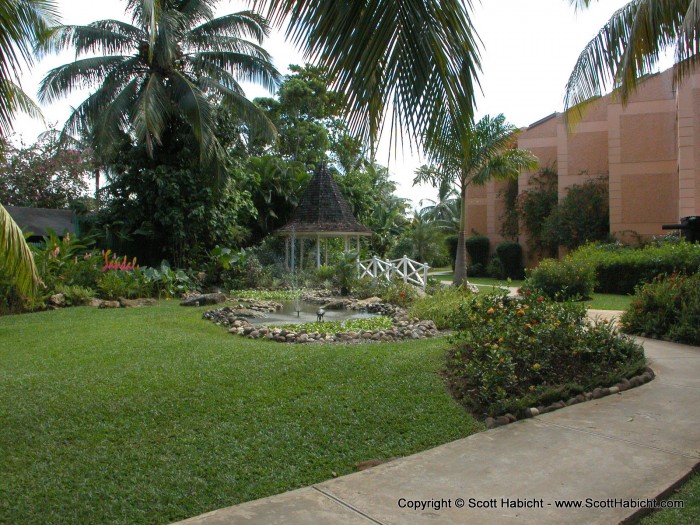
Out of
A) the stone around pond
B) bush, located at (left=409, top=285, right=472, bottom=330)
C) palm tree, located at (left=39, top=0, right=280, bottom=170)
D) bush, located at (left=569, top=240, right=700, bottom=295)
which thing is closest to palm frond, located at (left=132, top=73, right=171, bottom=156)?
palm tree, located at (left=39, top=0, right=280, bottom=170)

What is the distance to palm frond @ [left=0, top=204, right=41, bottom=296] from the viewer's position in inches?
216

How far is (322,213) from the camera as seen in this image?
71.6 feet

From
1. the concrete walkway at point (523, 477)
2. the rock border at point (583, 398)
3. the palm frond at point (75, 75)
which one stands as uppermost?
the palm frond at point (75, 75)

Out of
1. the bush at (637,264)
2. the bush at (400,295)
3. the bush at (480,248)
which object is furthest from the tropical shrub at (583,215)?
the bush at (400,295)

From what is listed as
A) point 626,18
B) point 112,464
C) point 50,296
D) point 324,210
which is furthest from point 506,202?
point 112,464

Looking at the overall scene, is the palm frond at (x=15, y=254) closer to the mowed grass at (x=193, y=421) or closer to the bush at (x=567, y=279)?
the mowed grass at (x=193, y=421)

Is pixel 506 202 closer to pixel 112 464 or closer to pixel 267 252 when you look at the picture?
pixel 267 252

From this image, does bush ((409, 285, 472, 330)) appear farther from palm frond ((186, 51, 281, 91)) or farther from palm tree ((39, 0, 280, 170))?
palm frond ((186, 51, 281, 91))

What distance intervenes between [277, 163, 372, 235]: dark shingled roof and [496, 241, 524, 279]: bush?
10.6 metres

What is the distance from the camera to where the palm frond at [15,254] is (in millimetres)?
5492

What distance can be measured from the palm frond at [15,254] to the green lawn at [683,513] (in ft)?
19.3

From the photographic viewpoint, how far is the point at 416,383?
6.09 meters

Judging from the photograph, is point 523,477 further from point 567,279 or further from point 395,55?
point 567,279

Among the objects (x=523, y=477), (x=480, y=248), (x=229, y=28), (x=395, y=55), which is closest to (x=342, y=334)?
(x=523, y=477)
